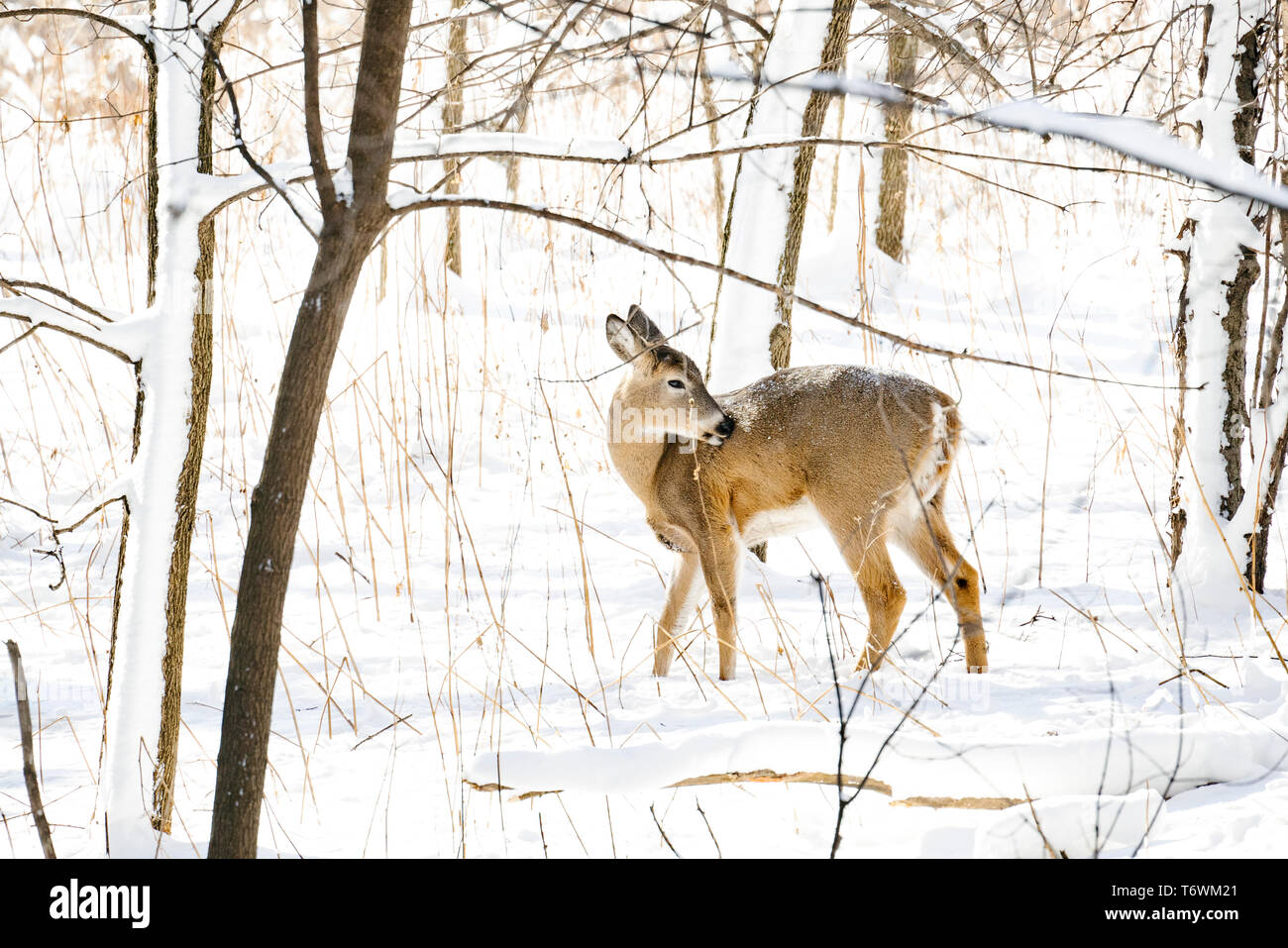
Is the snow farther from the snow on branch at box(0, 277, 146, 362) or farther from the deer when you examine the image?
the snow on branch at box(0, 277, 146, 362)

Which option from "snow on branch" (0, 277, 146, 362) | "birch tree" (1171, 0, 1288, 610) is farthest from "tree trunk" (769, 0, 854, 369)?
"snow on branch" (0, 277, 146, 362)

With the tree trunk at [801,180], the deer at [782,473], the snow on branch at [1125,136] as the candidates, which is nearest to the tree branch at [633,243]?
the snow on branch at [1125,136]

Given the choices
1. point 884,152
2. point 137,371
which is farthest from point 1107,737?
point 884,152

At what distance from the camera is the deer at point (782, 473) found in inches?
165

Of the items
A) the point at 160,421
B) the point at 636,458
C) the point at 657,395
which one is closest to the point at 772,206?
the point at 657,395

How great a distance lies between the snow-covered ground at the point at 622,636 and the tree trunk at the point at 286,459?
1.33ft

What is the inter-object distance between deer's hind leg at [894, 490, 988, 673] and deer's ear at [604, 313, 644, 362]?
1.34m

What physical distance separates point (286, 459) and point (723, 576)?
291cm

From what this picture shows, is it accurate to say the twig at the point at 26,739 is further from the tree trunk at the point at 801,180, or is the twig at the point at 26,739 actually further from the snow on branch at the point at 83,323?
the tree trunk at the point at 801,180

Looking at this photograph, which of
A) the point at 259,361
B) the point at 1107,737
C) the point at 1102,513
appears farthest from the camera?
the point at 259,361

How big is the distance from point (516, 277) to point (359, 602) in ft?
18.3

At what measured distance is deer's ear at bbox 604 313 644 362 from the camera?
180 inches
